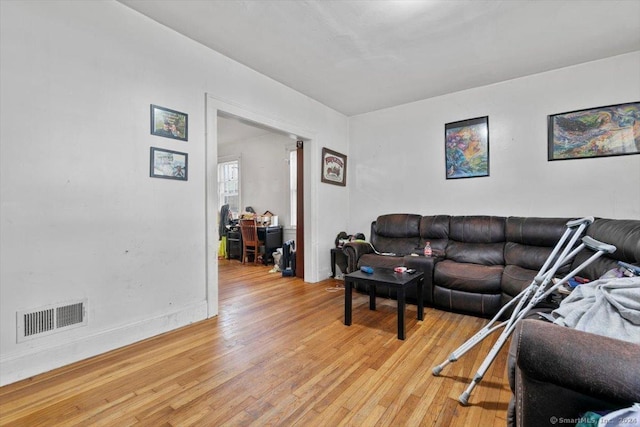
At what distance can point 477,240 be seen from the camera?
11.7 feet

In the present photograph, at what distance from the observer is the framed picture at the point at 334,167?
457cm

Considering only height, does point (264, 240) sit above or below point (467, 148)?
below

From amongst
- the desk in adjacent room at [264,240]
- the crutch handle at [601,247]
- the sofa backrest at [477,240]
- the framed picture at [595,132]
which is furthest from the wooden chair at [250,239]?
the crutch handle at [601,247]

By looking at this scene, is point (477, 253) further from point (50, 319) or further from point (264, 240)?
point (50, 319)

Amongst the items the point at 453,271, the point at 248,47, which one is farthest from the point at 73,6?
the point at 453,271

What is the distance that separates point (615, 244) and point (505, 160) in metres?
1.90

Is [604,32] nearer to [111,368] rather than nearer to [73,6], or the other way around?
[73,6]

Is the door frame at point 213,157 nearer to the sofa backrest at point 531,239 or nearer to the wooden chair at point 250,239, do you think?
the wooden chair at point 250,239

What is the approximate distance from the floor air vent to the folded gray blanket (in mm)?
2975

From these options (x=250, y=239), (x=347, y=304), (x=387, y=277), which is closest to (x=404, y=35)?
(x=387, y=277)

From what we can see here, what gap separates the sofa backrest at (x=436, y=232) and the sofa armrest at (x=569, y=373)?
2.86 meters

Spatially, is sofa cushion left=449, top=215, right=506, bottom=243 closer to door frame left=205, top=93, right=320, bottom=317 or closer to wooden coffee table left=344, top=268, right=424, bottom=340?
wooden coffee table left=344, top=268, right=424, bottom=340

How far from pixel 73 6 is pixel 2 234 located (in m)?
1.67

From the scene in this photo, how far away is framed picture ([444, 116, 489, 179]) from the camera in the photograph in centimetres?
389
